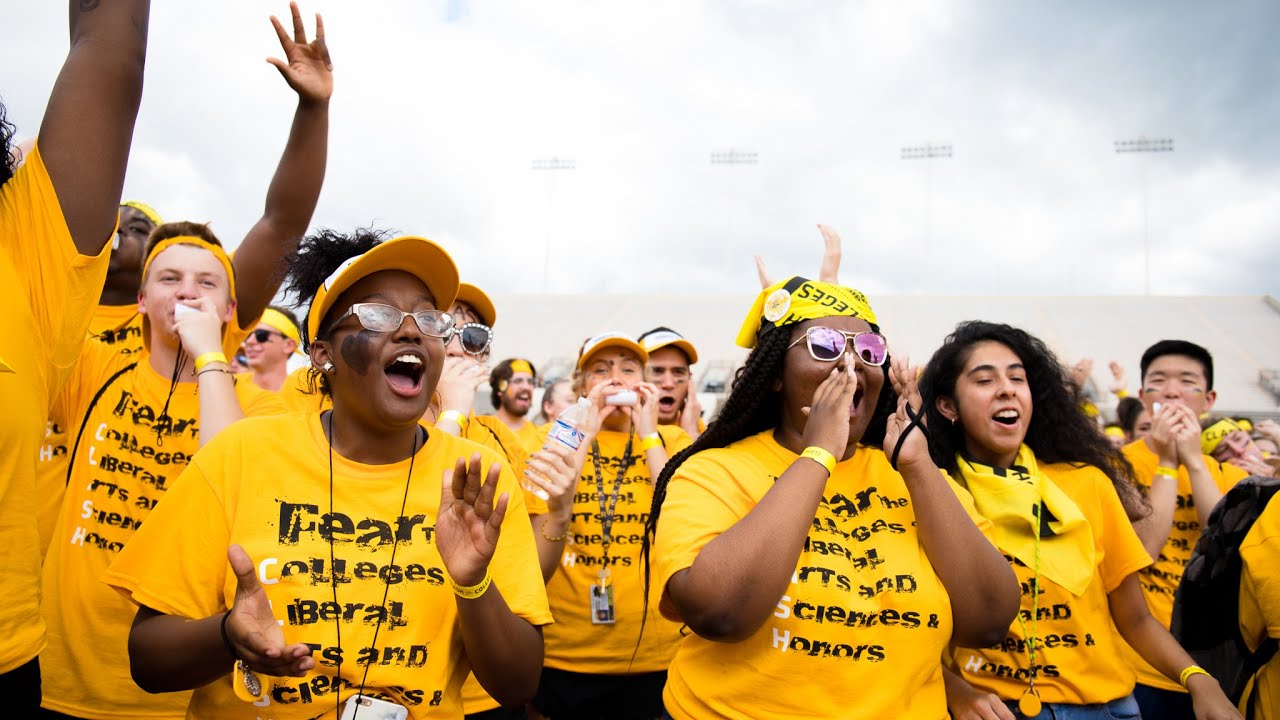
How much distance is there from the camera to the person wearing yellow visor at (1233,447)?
5.47 metres

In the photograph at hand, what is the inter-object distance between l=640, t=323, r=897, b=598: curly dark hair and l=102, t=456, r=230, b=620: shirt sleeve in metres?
1.33

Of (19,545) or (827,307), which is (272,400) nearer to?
(19,545)

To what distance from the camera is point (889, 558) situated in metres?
2.40

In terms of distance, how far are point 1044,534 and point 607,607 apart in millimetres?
2015

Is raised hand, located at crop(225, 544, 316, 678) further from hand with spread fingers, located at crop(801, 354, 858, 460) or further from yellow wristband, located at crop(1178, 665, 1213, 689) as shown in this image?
yellow wristband, located at crop(1178, 665, 1213, 689)

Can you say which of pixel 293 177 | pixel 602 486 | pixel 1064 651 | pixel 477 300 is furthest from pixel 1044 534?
pixel 293 177

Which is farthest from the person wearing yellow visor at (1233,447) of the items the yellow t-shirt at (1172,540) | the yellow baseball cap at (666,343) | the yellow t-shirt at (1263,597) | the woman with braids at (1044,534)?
the yellow baseball cap at (666,343)

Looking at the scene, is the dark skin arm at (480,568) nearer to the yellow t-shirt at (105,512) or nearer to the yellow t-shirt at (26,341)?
the yellow t-shirt at (26,341)

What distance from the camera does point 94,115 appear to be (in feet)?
6.05

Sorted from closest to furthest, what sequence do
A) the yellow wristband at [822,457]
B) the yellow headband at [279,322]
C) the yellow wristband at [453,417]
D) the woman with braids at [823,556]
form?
the woman with braids at [823,556], the yellow wristband at [822,457], the yellow wristband at [453,417], the yellow headband at [279,322]

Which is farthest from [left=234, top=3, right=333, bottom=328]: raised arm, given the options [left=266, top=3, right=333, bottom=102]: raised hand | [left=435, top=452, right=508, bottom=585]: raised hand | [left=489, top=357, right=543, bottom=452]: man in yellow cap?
[left=489, top=357, right=543, bottom=452]: man in yellow cap

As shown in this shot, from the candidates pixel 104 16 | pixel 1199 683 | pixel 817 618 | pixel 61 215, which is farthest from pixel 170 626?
pixel 1199 683

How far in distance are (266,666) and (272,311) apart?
472cm

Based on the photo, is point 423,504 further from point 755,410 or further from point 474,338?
point 474,338
